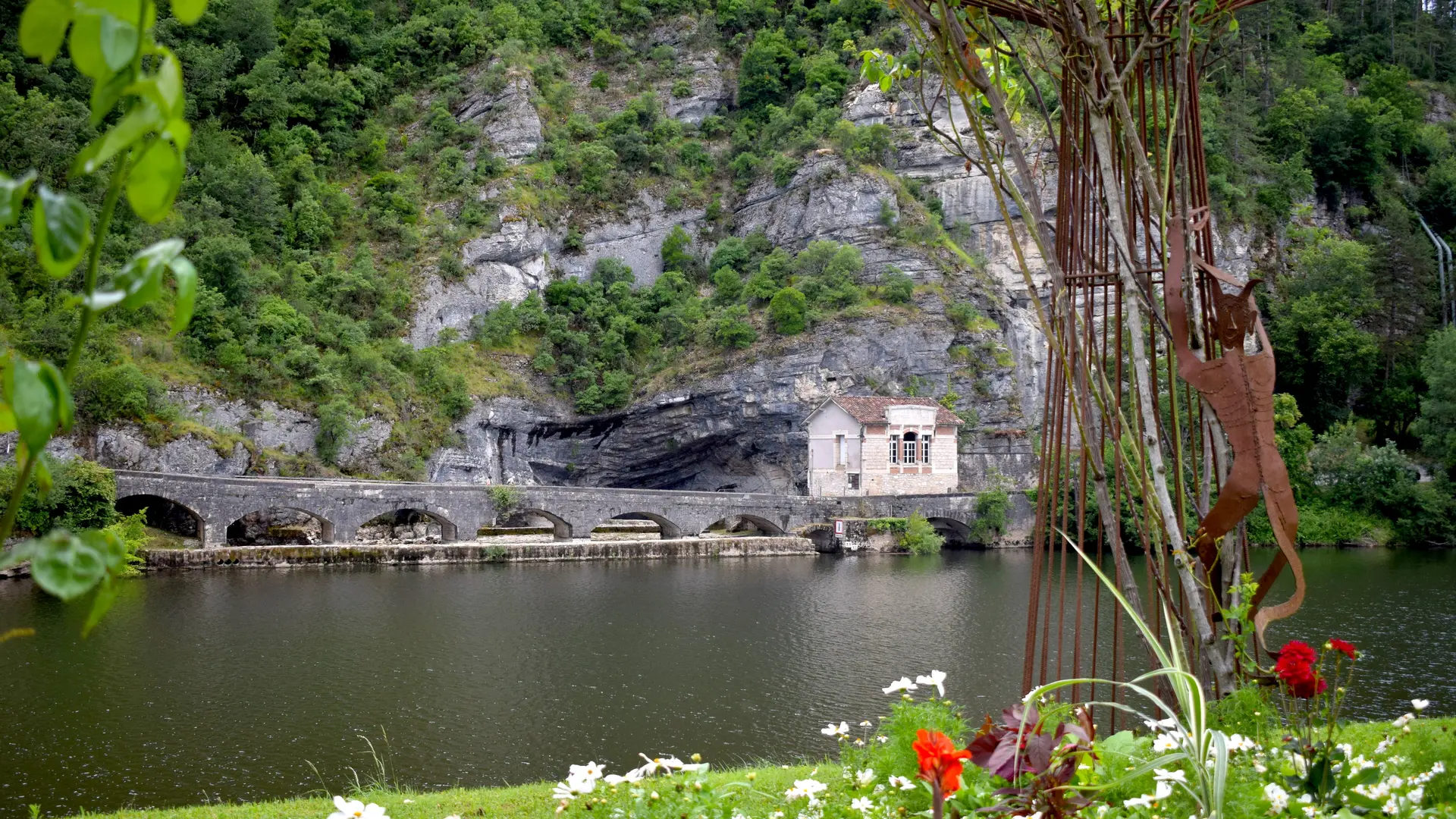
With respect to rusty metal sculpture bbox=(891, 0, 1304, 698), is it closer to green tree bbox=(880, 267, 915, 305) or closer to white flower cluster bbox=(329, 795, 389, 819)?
white flower cluster bbox=(329, 795, 389, 819)

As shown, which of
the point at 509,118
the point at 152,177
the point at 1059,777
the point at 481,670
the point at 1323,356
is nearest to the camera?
the point at 152,177

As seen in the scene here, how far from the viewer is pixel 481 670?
48.3ft

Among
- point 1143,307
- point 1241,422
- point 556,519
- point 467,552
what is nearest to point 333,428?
point 467,552

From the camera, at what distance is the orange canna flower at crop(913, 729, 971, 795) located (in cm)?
210

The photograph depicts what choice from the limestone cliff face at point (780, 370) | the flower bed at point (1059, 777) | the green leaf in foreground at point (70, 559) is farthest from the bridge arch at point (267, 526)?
the green leaf in foreground at point (70, 559)

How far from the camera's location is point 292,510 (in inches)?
1230

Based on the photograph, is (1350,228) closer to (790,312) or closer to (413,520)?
(790,312)

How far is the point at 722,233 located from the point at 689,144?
5458 millimetres

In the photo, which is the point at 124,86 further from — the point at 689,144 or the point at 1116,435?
the point at 689,144

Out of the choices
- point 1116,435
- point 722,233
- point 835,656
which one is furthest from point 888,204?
point 1116,435

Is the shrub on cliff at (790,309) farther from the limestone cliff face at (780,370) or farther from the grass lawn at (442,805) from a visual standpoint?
the grass lawn at (442,805)

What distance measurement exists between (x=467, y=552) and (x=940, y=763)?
28981mm

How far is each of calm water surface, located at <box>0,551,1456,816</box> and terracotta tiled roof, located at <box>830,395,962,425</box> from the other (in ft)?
47.3

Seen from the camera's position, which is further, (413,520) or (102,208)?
(413,520)
